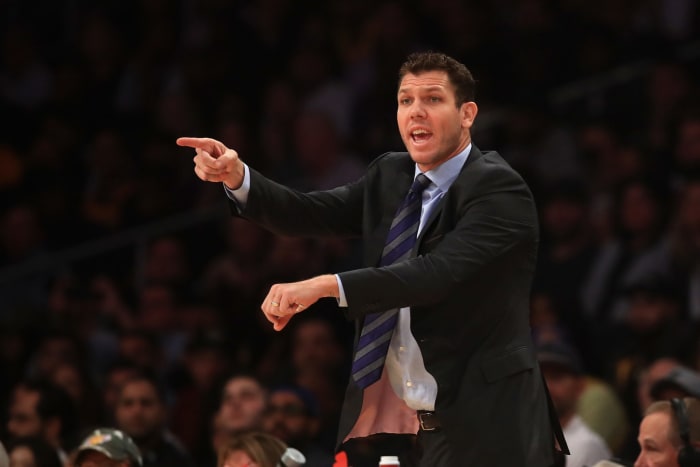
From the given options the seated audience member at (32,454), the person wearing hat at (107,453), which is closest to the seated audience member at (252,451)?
the person wearing hat at (107,453)

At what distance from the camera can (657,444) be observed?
489 cm

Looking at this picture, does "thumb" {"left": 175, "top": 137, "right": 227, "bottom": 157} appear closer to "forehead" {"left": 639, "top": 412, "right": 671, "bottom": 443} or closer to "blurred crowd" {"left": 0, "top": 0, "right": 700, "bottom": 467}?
"forehead" {"left": 639, "top": 412, "right": 671, "bottom": 443}

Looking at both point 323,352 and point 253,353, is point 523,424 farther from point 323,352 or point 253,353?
point 253,353

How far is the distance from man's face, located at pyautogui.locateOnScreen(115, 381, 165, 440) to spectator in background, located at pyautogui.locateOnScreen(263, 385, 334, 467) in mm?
549

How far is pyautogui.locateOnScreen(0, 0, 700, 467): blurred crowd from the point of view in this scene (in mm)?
7234

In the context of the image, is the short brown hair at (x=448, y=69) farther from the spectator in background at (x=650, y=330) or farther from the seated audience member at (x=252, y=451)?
the spectator in background at (x=650, y=330)

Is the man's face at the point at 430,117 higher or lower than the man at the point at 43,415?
higher

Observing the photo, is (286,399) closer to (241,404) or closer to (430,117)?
(241,404)

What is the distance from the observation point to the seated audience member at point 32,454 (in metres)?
5.97

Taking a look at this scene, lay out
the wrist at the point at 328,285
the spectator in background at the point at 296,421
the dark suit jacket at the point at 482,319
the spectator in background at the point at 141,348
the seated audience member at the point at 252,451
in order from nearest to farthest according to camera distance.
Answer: the wrist at the point at 328,285 → the dark suit jacket at the point at 482,319 → the seated audience member at the point at 252,451 → the spectator in background at the point at 296,421 → the spectator in background at the point at 141,348

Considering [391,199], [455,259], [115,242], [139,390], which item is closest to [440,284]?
[455,259]

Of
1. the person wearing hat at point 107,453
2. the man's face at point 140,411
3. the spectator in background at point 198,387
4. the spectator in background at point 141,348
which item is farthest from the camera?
the spectator in background at point 141,348

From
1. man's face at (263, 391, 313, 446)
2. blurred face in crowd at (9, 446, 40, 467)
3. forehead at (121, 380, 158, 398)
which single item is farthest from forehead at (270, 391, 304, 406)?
blurred face in crowd at (9, 446, 40, 467)

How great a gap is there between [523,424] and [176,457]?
3256 millimetres
